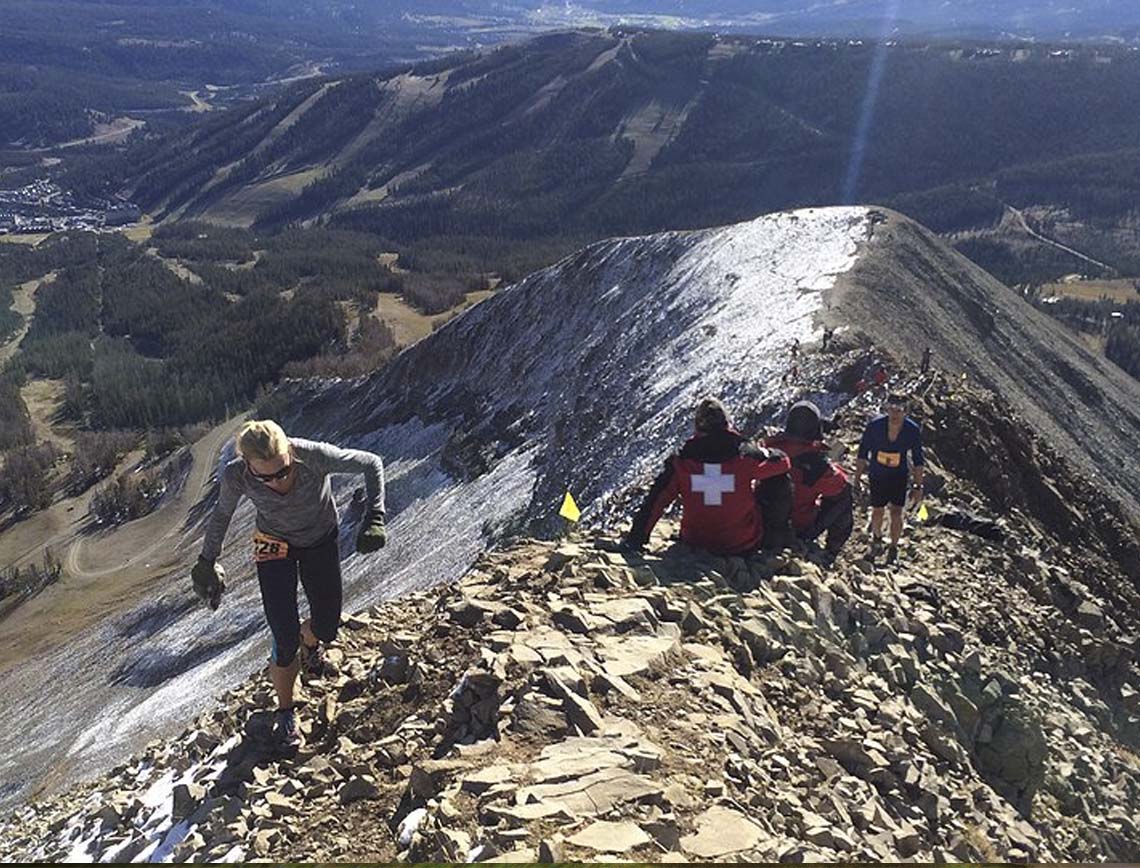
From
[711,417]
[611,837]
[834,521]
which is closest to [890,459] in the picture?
[834,521]

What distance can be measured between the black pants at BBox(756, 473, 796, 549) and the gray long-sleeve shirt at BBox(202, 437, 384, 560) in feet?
16.4

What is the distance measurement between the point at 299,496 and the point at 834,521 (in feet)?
24.6

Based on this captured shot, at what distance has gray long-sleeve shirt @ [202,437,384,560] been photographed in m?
8.20

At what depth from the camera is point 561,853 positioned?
5828mm

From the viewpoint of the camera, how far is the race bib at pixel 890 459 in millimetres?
12895

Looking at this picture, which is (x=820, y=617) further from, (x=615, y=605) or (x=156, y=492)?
(x=156, y=492)

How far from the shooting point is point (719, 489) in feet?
34.6

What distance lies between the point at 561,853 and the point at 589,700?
6.08 ft

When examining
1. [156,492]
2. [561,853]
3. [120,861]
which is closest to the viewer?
[561,853]

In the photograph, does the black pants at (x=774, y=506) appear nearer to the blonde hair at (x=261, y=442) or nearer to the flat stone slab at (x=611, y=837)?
the flat stone slab at (x=611, y=837)

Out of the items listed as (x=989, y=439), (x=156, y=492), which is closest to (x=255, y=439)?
(x=989, y=439)

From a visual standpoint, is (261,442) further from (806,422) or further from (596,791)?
(806,422)

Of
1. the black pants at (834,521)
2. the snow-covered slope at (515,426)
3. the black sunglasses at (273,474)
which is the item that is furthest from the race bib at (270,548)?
the snow-covered slope at (515,426)

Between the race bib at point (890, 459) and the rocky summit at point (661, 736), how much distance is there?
57.7 inches
